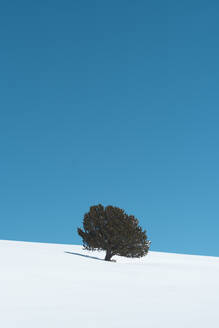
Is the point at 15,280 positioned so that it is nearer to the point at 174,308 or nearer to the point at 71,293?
the point at 71,293

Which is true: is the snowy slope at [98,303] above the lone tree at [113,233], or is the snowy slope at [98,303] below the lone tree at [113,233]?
below

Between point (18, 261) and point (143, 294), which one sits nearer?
point (143, 294)

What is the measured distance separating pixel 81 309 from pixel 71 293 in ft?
13.6

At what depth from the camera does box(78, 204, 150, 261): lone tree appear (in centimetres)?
4597

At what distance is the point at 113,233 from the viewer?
45.8 metres

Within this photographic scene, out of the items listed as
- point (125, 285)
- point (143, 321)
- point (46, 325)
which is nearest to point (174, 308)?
point (143, 321)

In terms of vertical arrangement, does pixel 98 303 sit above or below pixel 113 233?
below

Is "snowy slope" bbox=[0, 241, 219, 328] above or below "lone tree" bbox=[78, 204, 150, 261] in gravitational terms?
below

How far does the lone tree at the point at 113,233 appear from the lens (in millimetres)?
45969

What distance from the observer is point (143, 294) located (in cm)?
1847

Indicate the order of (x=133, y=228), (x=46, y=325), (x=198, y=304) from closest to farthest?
(x=46, y=325) < (x=198, y=304) < (x=133, y=228)

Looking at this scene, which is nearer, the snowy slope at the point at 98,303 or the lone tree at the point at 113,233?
the snowy slope at the point at 98,303

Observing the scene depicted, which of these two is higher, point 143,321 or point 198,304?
point 198,304

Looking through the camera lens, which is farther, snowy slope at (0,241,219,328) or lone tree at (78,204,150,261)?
lone tree at (78,204,150,261)
